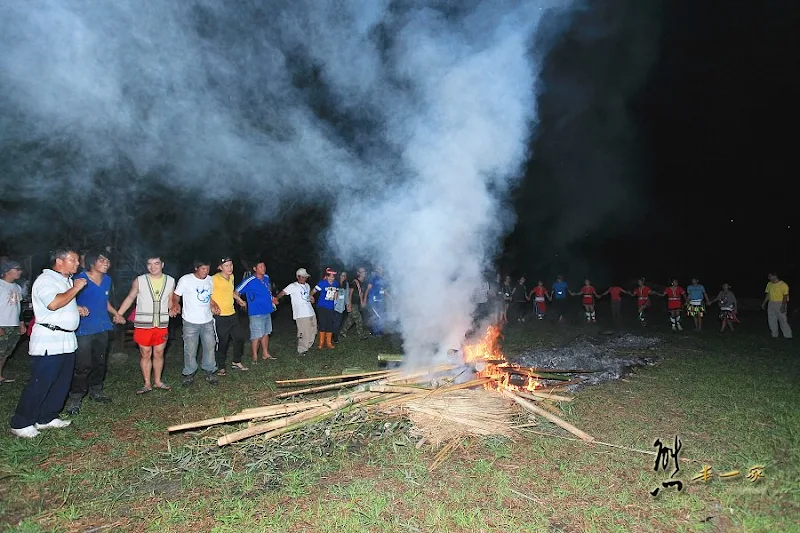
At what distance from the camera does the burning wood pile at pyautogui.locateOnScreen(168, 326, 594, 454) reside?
523 centimetres

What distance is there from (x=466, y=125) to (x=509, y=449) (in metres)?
5.50

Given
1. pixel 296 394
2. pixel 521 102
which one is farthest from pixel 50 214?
pixel 521 102

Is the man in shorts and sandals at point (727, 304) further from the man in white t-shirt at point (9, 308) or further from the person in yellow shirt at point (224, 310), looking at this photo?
the man in white t-shirt at point (9, 308)

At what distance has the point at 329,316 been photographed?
421 inches

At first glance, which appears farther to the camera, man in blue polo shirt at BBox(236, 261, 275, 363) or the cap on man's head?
man in blue polo shirt at BBox(236, 261, 275, 363)

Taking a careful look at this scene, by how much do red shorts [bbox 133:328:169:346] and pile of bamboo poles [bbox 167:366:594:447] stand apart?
6.20 feet

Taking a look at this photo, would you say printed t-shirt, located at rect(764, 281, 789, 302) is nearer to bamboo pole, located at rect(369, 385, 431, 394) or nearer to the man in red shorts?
bamboo pole, located at rect(369, 385, 431, 394)

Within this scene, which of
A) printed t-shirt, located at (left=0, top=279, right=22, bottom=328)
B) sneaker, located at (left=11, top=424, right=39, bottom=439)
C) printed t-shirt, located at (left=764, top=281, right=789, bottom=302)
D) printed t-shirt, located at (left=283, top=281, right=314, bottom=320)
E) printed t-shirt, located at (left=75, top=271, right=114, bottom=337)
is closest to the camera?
sneaker, located at (left=11, top=424, right=39, bottom=439)

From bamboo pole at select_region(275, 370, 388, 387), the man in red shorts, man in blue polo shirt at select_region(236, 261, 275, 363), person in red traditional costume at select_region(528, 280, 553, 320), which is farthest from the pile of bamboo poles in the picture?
person in red traditional costume at select_region(528, 280, 553, 320)

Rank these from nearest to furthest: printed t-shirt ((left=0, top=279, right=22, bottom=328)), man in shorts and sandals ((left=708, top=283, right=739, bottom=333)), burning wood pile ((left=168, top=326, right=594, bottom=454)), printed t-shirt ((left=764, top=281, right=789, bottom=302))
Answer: burning wood pile ((left=168, top=326, right=594, bottom=454)), printed t-shirt ((left=0, top=279, right=22, bottom=328)), printed t-shirt ((left=764, top=281, right=789, bottom=302)), man in shorts and sandals ((left=708, top=283, right=739, bottom=333))

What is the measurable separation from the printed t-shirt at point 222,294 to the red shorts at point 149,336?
1126 mm

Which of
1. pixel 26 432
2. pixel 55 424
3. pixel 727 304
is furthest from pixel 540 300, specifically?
pixel 26 432

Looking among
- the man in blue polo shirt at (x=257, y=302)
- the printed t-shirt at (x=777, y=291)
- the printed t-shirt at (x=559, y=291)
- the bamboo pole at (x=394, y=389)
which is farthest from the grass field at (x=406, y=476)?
the printed t-shirt at (x=559, y=291)

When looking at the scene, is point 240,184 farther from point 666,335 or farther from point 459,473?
point 666,335
